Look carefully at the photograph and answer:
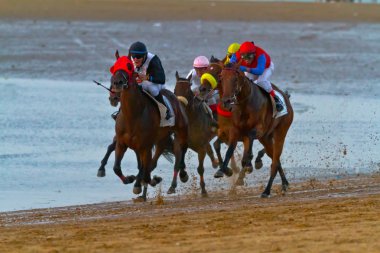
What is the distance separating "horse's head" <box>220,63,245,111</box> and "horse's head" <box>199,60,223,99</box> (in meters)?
0.20

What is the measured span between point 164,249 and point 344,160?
10352mm

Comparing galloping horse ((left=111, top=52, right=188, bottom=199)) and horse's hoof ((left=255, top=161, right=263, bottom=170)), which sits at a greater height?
galloping horse ((left=111, top=52, right=188, bottom=199))

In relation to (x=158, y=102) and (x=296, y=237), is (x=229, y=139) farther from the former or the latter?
(x=296, y=237)

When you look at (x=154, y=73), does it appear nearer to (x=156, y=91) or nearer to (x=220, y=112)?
(x=156, y=91)

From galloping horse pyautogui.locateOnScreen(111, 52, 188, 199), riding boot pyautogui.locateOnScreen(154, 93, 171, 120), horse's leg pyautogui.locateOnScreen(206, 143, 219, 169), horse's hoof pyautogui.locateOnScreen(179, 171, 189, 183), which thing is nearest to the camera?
galloping horse pyautogui.locateOnScreen(111, 52, 188, 199)

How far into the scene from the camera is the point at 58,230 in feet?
43.2

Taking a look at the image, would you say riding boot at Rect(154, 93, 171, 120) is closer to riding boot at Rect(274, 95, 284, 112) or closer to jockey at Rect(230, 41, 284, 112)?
jockey at Rect(230, 41, 284, 112)

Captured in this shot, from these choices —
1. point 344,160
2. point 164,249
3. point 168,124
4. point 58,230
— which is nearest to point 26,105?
point 344,160

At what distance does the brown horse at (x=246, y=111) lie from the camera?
55.6 ft

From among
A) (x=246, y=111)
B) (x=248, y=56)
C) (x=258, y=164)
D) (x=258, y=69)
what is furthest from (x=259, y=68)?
(x=258, y=164)

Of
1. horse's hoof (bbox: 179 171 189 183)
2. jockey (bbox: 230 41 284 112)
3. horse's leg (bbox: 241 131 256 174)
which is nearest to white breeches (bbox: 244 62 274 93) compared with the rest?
jockey (bbox: 230 41 284 112)

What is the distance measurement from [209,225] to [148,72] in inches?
182

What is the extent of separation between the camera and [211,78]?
17.3 m

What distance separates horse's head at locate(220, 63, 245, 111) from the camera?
55.0ft
